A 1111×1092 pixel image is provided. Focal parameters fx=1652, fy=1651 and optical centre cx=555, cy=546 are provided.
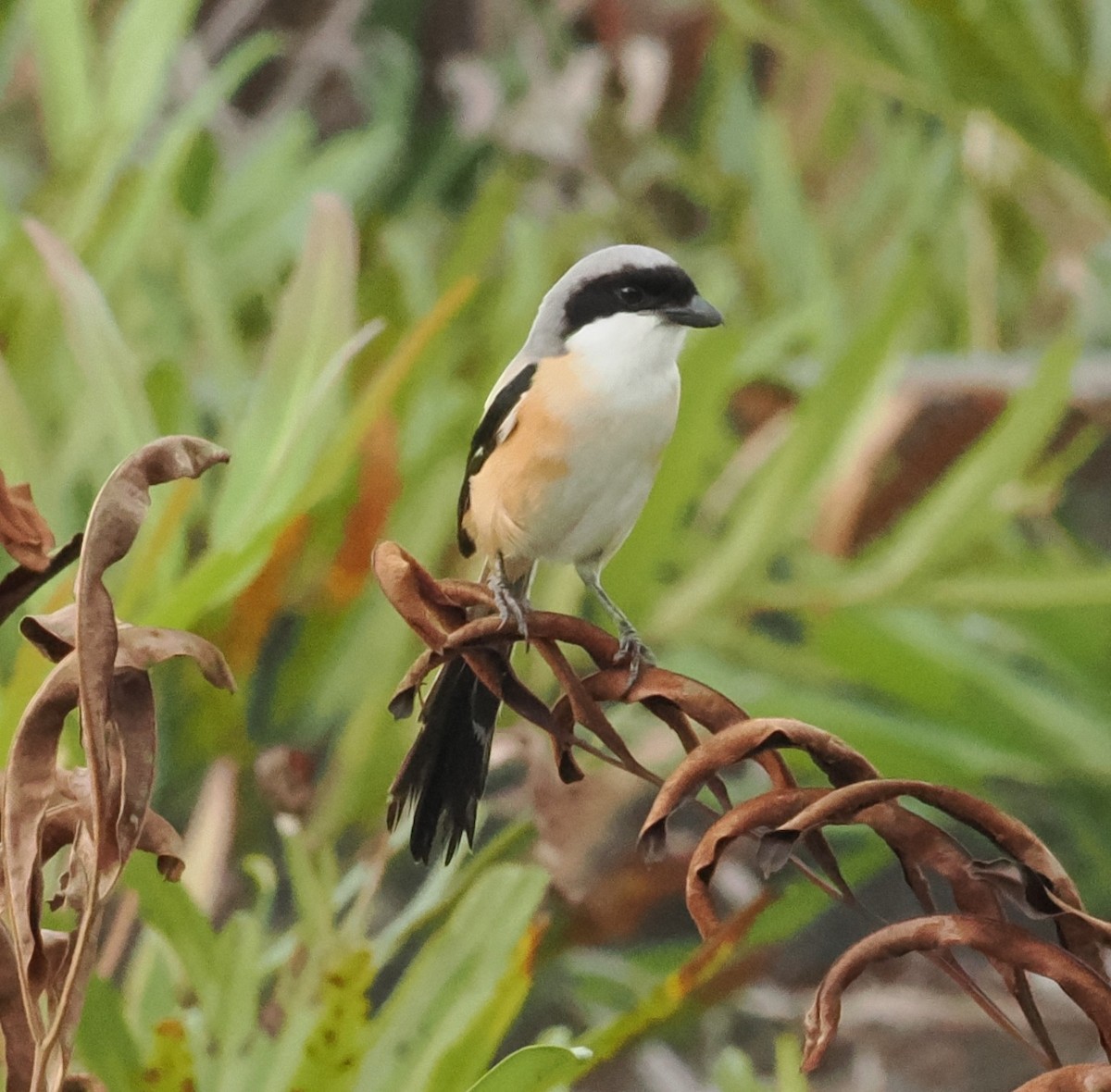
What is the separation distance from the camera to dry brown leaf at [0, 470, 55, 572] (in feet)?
1.03

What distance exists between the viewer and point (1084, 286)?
1.21 m

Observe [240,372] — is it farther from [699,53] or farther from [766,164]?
[699,53]

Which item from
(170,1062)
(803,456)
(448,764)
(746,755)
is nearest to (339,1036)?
(170,1062)

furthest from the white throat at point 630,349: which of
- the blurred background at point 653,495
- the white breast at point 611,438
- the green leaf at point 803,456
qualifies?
the green leaf at point 803,456

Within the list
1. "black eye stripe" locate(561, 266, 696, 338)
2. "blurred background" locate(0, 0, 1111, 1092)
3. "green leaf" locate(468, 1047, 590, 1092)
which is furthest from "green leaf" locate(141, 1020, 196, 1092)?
"black eye stripe" locate(561, 266, 696, 338)

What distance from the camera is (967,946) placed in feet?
0.87

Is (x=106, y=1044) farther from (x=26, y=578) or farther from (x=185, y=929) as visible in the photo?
(x=26, y=578)

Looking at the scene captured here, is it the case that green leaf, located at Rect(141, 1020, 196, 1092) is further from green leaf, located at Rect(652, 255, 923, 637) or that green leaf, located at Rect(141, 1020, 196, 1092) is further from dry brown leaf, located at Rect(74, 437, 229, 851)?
green leaf, located at Rect(652, 255, 923, 637)

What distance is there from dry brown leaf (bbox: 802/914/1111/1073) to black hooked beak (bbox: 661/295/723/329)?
0.20 m

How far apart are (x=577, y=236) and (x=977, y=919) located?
0.94m

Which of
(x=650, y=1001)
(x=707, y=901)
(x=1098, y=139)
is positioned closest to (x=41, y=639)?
(x=707, y=901)

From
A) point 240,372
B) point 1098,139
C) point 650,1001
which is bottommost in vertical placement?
point 650,1001

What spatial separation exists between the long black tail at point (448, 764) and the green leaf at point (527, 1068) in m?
0.05

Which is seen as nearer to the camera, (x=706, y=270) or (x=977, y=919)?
(x=977, y=919)
